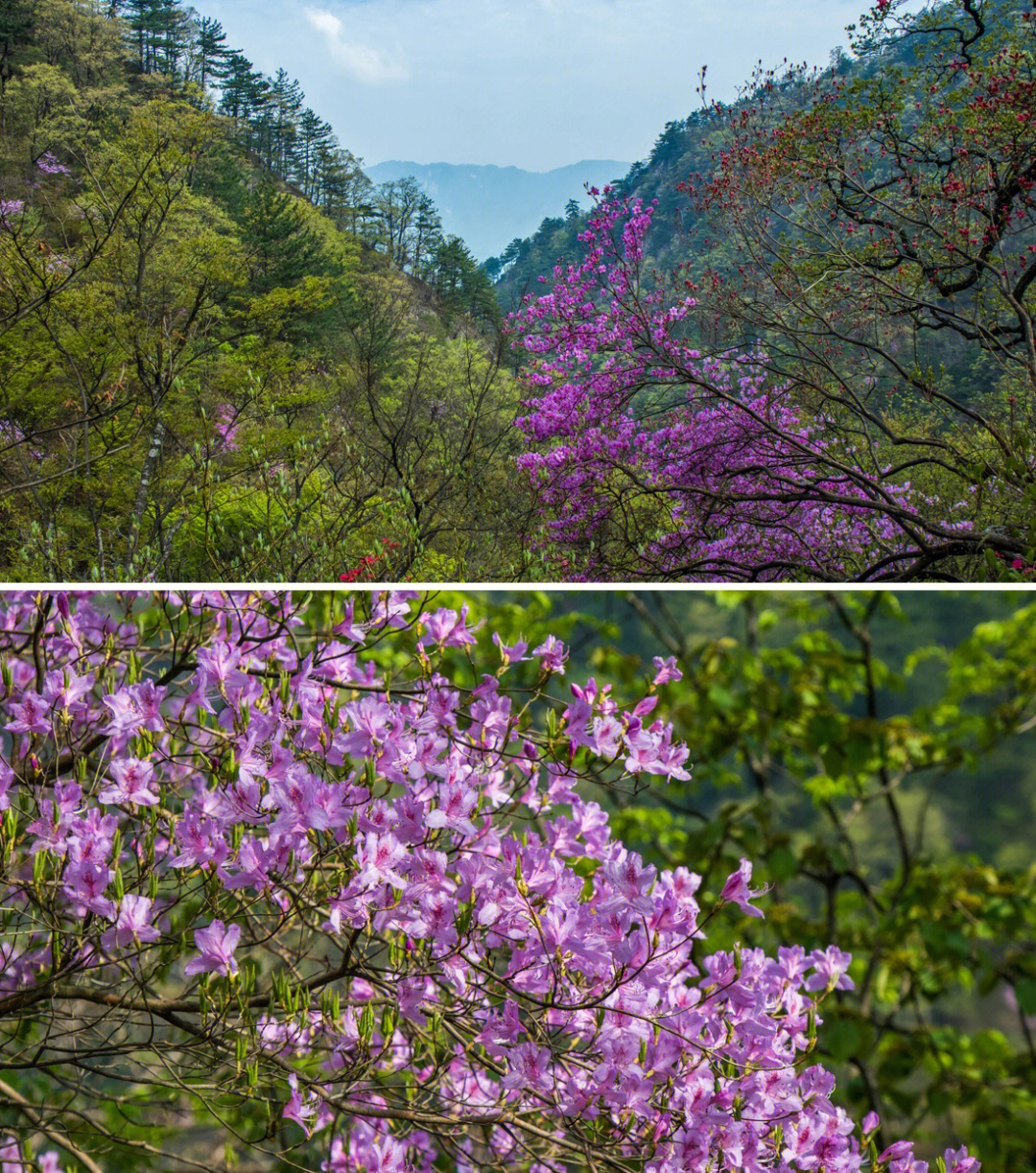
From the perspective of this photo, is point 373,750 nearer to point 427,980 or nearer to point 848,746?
point 427,980

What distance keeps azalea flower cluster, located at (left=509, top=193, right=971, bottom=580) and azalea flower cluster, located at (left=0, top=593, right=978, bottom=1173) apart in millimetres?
1835

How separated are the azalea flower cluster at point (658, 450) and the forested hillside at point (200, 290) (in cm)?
Answer: 25

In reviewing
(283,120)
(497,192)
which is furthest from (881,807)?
(283,120)

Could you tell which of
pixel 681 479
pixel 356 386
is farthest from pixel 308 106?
pixel 681 479

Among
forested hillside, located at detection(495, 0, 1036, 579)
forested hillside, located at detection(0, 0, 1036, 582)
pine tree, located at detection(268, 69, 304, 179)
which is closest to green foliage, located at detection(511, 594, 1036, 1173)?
forested hillside, located at detection(0, 0, 1036, 582)

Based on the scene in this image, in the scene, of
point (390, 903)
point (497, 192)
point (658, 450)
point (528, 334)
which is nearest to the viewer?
point (390, 903)

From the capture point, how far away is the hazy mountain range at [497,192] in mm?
3662

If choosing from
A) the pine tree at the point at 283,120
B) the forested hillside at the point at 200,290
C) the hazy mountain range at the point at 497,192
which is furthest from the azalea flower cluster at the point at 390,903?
the pine tree at the point at 283,120

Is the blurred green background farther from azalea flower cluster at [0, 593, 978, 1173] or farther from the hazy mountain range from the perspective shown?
the hazy mountain range

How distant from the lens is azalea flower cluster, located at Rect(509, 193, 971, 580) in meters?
3.39

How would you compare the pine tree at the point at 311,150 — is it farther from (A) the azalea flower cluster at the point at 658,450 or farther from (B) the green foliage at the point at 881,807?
(B) the green foliage at the point at 881,807

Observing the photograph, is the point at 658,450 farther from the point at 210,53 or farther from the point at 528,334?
the point at 210,53

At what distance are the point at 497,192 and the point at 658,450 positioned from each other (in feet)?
4.04

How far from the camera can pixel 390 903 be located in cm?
115
